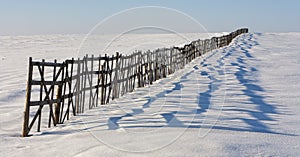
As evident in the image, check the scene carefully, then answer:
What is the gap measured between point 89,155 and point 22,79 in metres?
12.5

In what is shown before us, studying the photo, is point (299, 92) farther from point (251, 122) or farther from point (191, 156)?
point (191, 156)

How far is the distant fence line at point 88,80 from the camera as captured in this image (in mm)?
7191

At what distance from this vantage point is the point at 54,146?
209 inches

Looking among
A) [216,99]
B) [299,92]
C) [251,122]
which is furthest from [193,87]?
[251,122]

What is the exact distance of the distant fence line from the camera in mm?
7191

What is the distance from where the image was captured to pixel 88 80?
9.14 m

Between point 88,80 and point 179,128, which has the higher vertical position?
point 88,80

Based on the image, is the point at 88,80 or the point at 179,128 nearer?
the point at 179,128

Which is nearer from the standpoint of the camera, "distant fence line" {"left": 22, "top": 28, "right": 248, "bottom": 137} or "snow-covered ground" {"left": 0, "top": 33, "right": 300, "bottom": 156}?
"snow-covered ground" {"left": 0, "top": 33, "right": 300, "bottom": 156}

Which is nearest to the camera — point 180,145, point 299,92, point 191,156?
point 191,156

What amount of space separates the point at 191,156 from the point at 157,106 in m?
3.29

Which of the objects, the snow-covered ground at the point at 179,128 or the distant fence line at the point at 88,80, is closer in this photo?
the snow-covered ground at the point at 179,128

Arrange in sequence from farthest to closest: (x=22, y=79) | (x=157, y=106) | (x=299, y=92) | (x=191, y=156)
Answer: (x=22, y=79), (x=299, y=92), (x=157, y=106), (x=191, y=156)

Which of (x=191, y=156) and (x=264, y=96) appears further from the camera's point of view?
(x=264, y=96)
